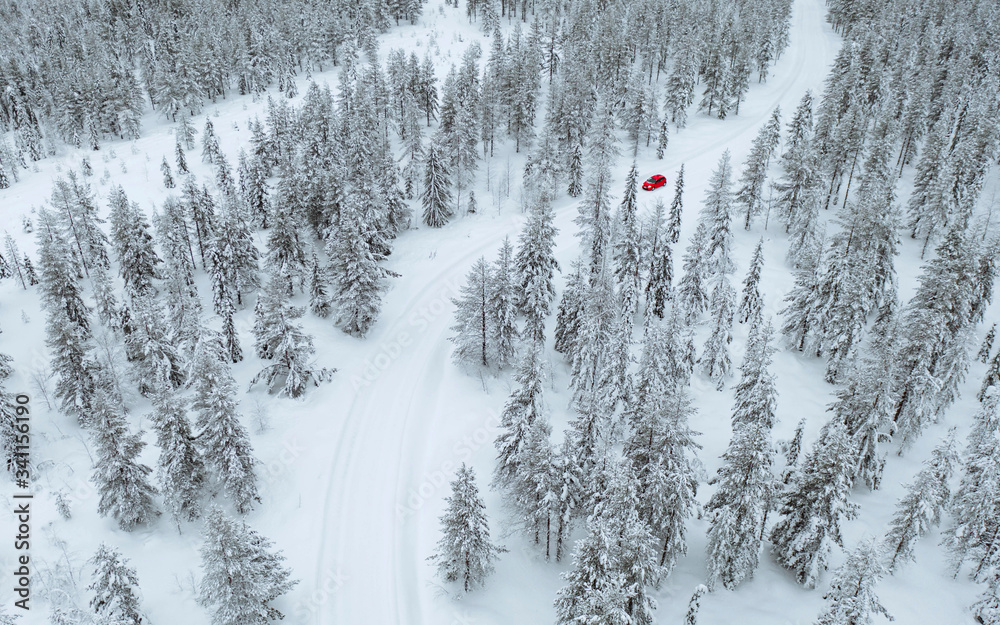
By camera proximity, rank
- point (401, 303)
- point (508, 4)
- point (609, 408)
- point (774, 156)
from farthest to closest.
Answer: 1. point (508, 4)
2. point (774, 156)
3. point (401, 303)
4. point (609, 408)

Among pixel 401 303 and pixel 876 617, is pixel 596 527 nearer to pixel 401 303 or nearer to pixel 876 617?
pixel 876 617

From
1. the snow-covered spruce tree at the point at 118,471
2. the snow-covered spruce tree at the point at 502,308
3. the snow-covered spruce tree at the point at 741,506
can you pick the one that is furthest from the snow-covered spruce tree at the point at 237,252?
the snow-covered spruce tree at the point at 741,506

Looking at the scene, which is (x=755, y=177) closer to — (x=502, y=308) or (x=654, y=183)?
(x=654, y=183)

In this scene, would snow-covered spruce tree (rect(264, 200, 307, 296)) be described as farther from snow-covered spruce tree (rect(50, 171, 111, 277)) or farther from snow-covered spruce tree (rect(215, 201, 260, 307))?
snow-covered spruce tree (rect(50, 171, 111, 277))

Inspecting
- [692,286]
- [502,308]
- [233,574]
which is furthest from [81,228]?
[692,286]

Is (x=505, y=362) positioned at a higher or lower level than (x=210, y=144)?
lower

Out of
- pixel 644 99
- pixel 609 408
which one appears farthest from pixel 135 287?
pixel 644 99
